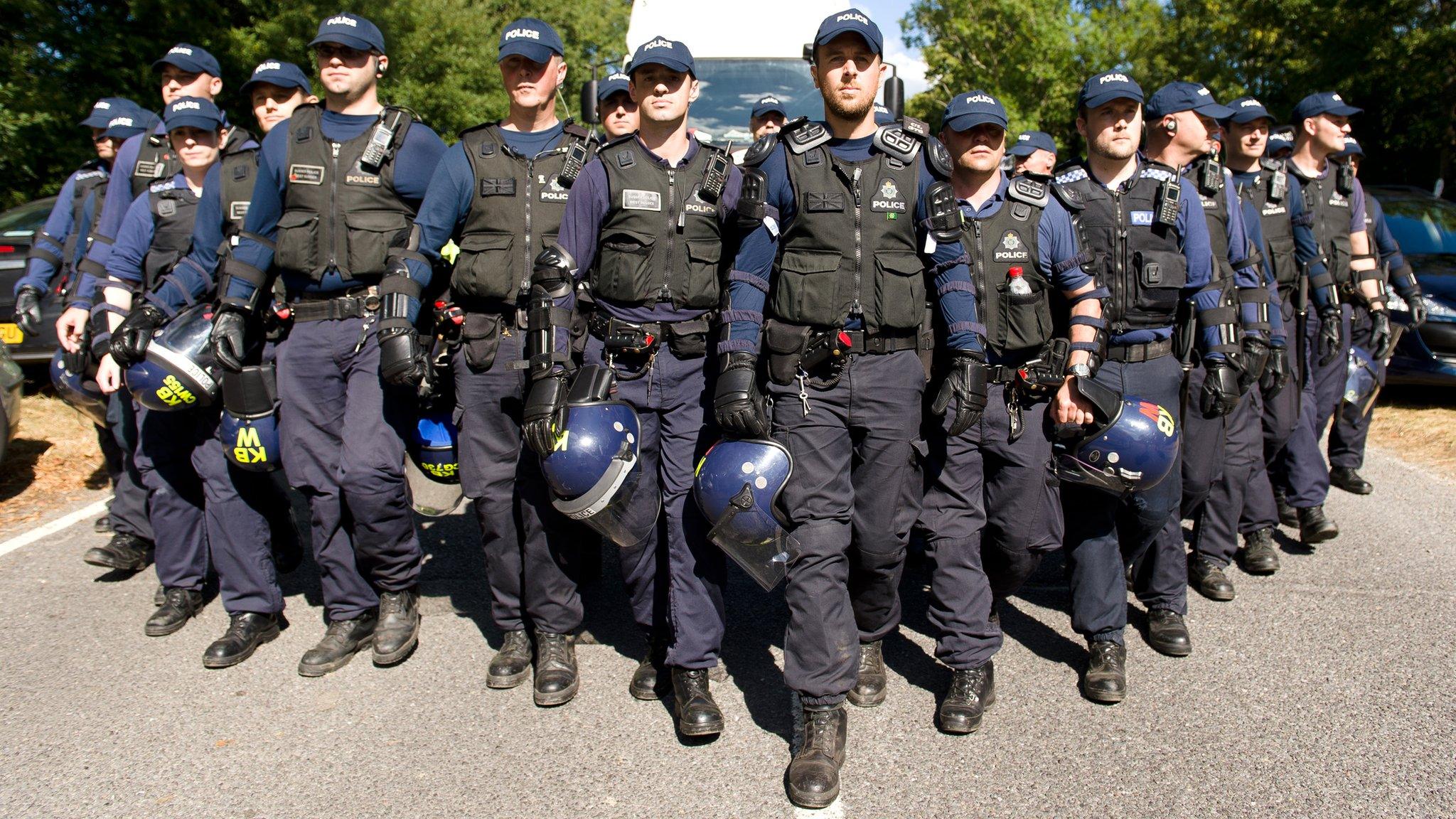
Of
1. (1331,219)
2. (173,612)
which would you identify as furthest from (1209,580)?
(173,612)

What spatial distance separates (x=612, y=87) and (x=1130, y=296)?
2.89 metres

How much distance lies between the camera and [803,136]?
392 centimetres

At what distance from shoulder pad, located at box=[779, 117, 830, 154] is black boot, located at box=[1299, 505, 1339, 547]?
4.00 m

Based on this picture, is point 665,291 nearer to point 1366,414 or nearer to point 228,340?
point 228,340

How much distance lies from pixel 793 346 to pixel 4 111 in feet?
46.0

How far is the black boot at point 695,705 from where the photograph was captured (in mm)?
3867

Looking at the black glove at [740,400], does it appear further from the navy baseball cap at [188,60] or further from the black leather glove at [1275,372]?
the navy baseball cap at [188,60]

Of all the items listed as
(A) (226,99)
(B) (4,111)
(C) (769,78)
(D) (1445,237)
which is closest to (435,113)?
(A) (226,99)

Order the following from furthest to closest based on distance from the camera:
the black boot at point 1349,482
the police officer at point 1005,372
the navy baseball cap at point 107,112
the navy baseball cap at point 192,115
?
the black boot at point 1349,482, the navy baseball cap at point 107,112, the navy baseball cap at point 192,115, the police officer at point 1005,372

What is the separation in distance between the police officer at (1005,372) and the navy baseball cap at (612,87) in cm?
203

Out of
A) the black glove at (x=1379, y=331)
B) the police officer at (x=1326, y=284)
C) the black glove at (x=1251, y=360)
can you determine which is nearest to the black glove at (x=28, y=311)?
the black glove at (x=1251, y=360)

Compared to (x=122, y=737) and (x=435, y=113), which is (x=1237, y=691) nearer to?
(x=122, y=737)

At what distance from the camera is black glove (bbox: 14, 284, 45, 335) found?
6254mm

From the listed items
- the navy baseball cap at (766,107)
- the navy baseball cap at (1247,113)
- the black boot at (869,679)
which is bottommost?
the black boot at (869,679)
